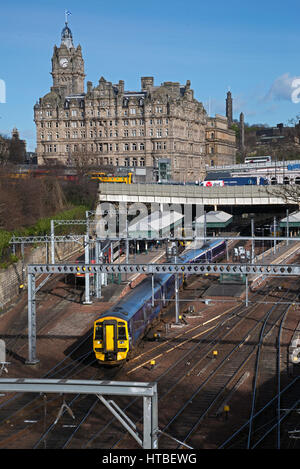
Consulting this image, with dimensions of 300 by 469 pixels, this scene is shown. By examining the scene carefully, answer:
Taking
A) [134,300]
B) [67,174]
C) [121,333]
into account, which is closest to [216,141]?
[67,174]

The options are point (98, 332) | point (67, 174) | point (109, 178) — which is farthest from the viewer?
point (109, 178)

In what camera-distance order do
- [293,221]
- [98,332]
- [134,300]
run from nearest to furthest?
[98,332]
[134,300]
[293,221]

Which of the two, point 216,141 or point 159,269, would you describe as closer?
point 159,269

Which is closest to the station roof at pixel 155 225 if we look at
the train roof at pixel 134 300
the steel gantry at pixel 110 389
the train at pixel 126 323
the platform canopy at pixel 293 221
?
the platform canopy at pixel 293 221

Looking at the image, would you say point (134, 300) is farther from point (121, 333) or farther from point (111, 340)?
point (111, 340)

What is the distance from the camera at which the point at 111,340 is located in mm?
23797

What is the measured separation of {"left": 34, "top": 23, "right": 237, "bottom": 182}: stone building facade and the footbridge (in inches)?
1030

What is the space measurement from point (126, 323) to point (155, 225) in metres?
27.9

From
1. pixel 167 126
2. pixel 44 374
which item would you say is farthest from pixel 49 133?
pixel 44 374

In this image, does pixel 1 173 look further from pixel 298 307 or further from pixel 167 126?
pixel 167 126

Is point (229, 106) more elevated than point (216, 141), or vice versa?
point (229, 106)

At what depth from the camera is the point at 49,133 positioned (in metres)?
103

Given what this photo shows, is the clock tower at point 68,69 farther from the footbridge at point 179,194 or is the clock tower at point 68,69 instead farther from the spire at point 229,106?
the footbridge at point 179,194

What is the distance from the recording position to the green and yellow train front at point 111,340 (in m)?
23.8
